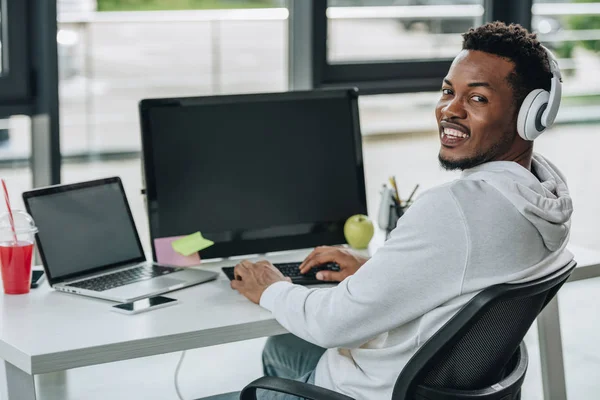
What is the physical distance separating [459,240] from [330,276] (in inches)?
24.2

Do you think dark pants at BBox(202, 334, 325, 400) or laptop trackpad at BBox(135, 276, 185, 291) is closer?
laptop trackpad at BBox(135, 276, 185, 291)

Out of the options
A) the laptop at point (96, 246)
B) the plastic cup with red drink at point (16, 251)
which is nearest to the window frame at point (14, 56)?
the laptop at point (96, 246)

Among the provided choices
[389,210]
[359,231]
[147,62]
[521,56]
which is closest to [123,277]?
[359,231]

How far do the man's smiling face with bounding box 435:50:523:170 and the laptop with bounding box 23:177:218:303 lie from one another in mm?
717

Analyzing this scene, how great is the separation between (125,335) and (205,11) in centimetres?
173

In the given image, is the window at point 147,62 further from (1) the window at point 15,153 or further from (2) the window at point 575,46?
(2) the window at point 575,46

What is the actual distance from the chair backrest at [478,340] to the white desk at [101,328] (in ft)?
1.36

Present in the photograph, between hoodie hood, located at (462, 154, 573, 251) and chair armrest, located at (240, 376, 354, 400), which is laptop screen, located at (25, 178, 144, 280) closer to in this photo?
chair armrest, located at (240, 376, 354, 400)

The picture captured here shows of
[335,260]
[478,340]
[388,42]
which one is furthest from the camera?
[388,42]

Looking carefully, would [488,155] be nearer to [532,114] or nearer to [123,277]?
[532,114]

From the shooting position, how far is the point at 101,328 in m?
1.71

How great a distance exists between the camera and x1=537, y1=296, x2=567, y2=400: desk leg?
239cm

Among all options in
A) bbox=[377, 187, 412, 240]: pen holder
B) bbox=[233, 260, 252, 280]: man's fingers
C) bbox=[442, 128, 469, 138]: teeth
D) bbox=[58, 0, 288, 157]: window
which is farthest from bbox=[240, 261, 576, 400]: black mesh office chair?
bbox=[58, 0, 288, 157]: window

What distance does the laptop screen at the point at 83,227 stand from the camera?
198 centimetres
